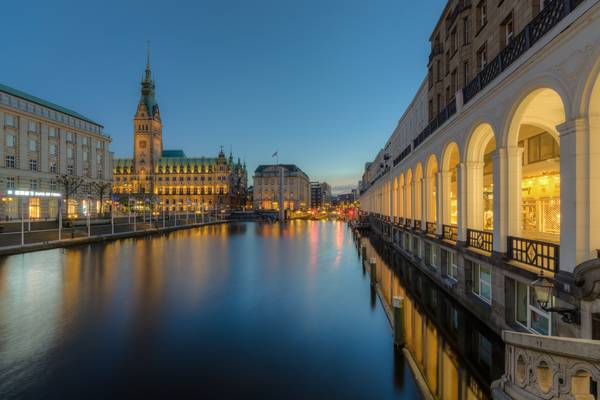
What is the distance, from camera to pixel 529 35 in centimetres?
1023

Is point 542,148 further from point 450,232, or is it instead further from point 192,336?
point 192,336

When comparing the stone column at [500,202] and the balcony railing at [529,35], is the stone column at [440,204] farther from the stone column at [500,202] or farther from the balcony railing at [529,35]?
the stone column at [500,202]

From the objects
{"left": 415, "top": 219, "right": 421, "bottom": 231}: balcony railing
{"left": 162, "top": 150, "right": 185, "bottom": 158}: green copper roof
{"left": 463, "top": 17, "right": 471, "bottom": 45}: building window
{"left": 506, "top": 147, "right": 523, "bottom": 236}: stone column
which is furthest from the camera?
{"left": 162, "top": 150, "right": 185, "bottom": 158}: green copper roof

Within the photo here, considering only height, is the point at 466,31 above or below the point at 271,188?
above

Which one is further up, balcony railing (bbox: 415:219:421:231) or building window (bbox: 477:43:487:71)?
building window (bbox: 477:43:487:71)

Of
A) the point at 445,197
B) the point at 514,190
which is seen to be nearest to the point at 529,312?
the point at 514,190

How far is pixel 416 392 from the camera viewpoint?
8914 millimetres

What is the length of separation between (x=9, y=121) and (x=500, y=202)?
88.2 metres

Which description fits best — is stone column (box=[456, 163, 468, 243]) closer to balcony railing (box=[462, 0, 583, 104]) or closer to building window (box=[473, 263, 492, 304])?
building window (box=[473, 263, 492, 304])

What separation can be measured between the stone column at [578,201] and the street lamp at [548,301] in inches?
22.5

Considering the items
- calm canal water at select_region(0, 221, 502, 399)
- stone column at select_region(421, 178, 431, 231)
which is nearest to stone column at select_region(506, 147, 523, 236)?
calm canal water at select_region(0, 221, 502, 399)

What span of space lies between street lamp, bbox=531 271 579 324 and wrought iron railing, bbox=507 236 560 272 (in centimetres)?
56

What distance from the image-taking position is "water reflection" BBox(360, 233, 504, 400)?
9015 millimetres

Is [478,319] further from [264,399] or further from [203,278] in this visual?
[203,278]
